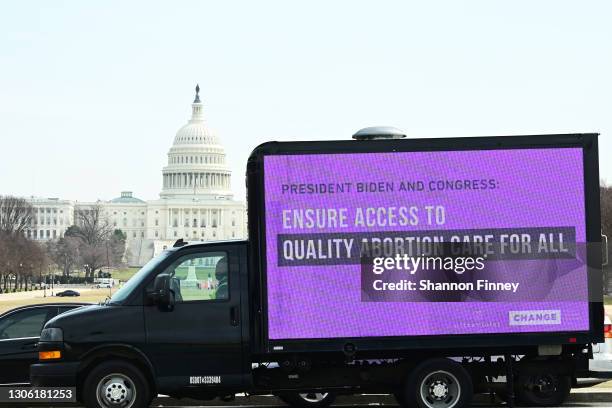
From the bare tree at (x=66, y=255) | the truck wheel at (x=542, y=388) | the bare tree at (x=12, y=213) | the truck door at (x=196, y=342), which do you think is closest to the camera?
the truck door at (x=196, y=342)

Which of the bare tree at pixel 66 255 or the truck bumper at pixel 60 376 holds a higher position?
the bare tree at pixel 66 255

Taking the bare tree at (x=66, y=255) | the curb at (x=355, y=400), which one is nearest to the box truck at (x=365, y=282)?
the curb at (x=355, y=400)

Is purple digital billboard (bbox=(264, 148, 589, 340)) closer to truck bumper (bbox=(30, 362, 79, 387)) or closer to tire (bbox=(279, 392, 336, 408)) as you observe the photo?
tire (bbox=(279, 392, 336, 408))

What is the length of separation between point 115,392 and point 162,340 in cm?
76

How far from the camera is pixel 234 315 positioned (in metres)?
13.3

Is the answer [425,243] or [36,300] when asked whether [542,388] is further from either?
[36,300]

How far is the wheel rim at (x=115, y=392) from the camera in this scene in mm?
13281

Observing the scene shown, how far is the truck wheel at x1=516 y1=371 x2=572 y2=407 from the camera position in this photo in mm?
14141

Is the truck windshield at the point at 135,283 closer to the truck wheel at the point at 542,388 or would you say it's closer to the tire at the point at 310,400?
the tire at the point at 310,400

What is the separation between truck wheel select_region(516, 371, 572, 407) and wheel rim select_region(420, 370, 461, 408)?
950 millimetres

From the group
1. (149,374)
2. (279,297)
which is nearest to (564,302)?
(279,297)

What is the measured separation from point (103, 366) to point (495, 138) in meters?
4.93

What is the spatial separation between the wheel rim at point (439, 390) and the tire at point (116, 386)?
3046 millimetres

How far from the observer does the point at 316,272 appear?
1327cm
